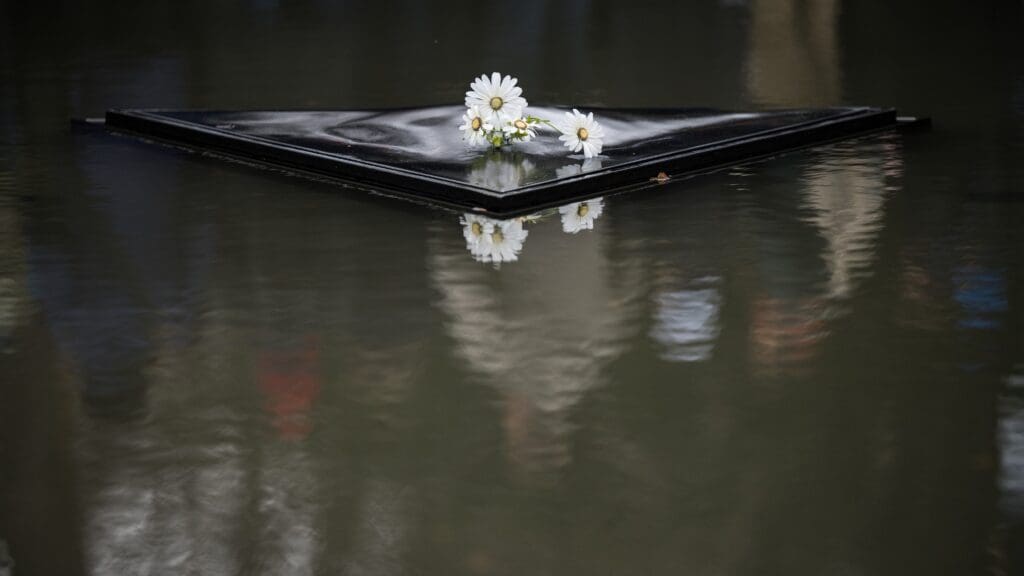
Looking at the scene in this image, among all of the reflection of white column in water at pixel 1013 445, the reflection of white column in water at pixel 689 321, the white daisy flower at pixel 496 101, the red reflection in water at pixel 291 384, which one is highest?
the white daisy flower at pixel 496 101

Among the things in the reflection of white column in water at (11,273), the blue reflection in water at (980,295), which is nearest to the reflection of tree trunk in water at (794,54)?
the blue reflection in water at (980,295)

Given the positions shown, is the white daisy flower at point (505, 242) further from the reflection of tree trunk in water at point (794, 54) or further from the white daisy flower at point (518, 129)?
the reflection of tree trunk in water at point (794, 54)

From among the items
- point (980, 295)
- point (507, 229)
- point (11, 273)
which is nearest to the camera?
point (980, 295)

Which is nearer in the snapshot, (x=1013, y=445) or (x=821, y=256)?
(x=1013, y=445)

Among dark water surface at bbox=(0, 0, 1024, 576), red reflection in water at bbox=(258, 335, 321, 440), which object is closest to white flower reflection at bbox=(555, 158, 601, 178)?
dark water surface at bbox=(0, 0, 1024, 576)

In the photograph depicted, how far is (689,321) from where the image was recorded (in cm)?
267

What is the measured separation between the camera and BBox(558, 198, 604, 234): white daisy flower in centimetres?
338

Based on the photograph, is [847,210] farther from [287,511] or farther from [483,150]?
[287,511]

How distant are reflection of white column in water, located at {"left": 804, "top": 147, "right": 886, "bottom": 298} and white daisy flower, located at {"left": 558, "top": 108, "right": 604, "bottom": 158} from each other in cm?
57

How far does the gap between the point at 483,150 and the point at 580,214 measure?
55cm

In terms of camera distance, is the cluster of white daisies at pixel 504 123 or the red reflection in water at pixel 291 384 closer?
the red reflection in water at pixel 291 384

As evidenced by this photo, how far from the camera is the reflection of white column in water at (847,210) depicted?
2.99 m

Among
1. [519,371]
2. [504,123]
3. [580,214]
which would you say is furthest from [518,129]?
[519,371]

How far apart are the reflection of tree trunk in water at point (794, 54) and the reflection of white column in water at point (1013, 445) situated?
10.5 ft
